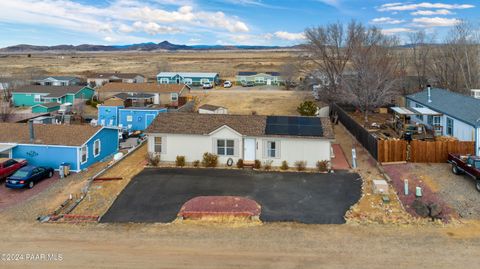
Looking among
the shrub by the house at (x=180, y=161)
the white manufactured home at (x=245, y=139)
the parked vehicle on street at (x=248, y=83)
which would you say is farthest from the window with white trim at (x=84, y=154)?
the parked vehicle on street at (x=248, y=83)

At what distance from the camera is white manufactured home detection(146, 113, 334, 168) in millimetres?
25859

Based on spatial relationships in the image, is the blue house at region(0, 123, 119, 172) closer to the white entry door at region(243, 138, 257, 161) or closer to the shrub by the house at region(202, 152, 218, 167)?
the shrub by the house at region(202, 152, 218, 167)

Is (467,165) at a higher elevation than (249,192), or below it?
higher

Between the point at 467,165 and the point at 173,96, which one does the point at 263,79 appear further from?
the point at 467,165

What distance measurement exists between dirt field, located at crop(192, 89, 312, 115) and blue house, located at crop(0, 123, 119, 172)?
Answer: 80.5 feet

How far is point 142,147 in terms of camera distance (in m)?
33.2

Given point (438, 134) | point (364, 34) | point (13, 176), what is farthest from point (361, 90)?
point (13, 176)

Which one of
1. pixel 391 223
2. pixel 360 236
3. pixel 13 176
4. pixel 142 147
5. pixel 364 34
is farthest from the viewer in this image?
pixel 364 34

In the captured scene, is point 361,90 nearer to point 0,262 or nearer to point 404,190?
point 404,190

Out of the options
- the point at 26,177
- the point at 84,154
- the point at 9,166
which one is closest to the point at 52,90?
the point at 84,154

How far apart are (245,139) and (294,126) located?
3.57m

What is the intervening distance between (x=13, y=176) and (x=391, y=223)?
2129cm

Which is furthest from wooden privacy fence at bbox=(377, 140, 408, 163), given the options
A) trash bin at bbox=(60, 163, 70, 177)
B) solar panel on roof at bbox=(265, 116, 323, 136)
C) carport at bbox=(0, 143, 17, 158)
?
carport at bbox=(0, 143, 17, 158)

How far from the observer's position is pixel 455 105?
31359 millimetres
